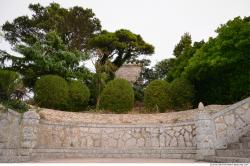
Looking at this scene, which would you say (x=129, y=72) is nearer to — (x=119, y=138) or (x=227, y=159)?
(x=119, y=138)

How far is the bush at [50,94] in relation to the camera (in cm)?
1604

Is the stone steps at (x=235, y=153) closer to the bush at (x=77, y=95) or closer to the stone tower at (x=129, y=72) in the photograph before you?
the bush at (x=77, y=95)

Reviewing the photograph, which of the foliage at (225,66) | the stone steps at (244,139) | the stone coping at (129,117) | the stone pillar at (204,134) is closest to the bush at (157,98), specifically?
the stone coping at (129,117)

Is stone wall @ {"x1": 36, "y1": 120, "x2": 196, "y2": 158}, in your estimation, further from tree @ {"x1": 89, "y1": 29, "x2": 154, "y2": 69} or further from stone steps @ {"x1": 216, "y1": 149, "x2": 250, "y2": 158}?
tree @ {"x1": 89, "y1": 29, "x2": 154, "y2": 69}

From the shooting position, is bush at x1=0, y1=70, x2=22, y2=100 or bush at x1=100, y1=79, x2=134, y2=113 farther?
bush at x1=100, y1=79, x2=134, y2=113

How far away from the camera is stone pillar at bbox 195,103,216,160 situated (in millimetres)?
9078

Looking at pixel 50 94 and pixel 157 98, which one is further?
pixel 157 98

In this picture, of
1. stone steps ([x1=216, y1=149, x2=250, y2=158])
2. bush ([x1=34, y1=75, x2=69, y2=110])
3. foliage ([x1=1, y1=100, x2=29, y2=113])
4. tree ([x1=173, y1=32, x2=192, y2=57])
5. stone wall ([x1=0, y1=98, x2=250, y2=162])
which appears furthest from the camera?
tree ([x1=173, y1=32, x2=192, y2=57])

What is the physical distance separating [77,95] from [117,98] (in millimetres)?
2315

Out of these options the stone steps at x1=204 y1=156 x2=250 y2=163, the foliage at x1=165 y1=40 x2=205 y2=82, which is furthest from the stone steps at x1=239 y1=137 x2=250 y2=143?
the foliage at x1=165 y1=40 x2=205 y2=82

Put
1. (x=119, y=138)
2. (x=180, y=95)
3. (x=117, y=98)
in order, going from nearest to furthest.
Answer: (x=119, y=138), (x=117, y=98), (x=180, y=95)

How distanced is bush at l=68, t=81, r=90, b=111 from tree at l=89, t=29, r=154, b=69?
28.6 feet

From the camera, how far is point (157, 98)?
56.7 ft

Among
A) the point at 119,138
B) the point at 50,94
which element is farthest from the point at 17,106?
the point at 50,94
